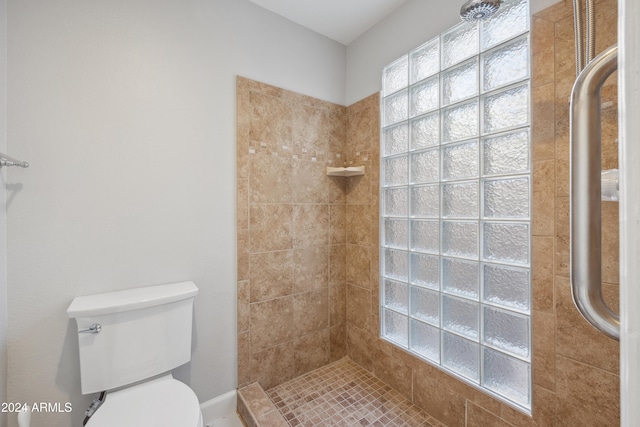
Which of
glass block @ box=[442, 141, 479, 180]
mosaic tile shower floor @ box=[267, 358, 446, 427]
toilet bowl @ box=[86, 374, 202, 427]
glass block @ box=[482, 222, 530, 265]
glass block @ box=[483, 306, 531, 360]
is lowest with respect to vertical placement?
mosaic tile shower floor @ box=[267, 358, 446, 427]

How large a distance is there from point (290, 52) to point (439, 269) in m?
1.59

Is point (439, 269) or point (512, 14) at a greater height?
point (512, 14)

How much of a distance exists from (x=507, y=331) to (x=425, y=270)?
442mm

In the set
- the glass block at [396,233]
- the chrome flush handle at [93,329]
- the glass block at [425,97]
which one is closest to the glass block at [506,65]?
the glass block at [425,97]

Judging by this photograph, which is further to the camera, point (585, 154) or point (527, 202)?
point (527, 202)

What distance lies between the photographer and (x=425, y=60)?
1523 millimetres

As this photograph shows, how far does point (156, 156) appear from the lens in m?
1.36

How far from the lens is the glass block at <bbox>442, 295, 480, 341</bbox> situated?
1.30 m

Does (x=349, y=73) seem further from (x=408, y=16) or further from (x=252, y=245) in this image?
(x=252, y=245)

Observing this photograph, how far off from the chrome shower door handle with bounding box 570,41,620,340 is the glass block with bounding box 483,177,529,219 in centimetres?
86

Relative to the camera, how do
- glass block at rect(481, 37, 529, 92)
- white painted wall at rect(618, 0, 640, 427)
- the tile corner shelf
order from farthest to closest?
the tile corner shelf → glass block at rect(481, 37, 529, 92) → white painted wall at rect(618, 0, 640, 427)

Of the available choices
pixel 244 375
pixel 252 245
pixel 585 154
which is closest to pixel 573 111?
pixel 585 154

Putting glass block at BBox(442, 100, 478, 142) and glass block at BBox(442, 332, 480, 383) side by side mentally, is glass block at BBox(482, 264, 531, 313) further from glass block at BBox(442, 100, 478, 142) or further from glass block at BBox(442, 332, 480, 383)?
glass block at BBox(442, 100, 478, 142)

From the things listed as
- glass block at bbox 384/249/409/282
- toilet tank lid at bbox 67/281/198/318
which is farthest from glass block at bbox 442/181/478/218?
toilet tank lid at bbox 67/281/198/318
